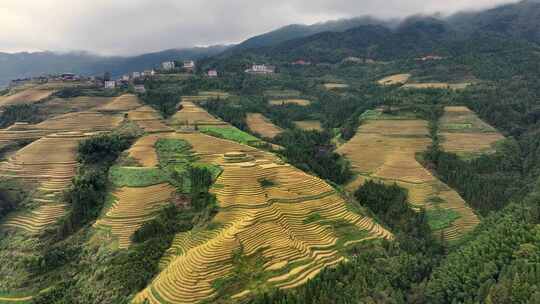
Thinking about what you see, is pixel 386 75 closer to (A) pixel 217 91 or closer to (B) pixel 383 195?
(A) pixel 217 91

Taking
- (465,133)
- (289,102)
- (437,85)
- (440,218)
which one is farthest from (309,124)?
(440,218)

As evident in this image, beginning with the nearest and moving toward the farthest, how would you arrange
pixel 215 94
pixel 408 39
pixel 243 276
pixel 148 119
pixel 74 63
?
pixel 243 276 → pixel 148 119 → pixel 215 94 → pixel 408 39 → pixel 74 63

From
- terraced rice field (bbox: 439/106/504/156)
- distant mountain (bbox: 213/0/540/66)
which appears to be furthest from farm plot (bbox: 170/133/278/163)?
distant mountain (bbox: 213/0/540/66)

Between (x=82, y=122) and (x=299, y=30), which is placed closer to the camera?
(x=82, y=122)

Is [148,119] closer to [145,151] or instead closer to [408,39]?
[145,151]

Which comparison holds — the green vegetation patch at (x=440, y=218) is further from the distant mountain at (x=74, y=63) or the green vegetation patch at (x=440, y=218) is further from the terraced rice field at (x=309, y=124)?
the distant mountain at (x=74, y=63)

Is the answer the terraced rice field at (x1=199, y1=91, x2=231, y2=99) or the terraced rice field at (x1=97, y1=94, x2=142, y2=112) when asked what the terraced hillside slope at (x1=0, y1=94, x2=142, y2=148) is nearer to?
the terraced rice field at (x1=97, y1=94, x2=142, y2=112)

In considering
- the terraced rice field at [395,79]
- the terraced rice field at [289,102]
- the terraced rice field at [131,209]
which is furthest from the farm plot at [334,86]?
the terraced rice field at [131,209]
